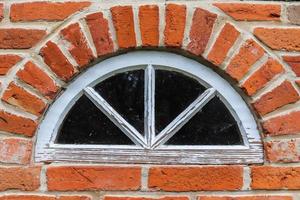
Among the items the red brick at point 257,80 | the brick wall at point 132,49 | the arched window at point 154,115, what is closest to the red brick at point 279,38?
the brick wall at point 132,49

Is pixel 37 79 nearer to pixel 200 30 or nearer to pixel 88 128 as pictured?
pixel 88 128

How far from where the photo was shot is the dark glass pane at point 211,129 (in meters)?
2.15

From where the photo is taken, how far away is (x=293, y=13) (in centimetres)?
217

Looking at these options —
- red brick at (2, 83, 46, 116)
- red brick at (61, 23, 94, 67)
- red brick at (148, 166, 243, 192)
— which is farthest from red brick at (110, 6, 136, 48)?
red brick at (148, 166, 243, 192)

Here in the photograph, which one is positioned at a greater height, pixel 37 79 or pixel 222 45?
pixel 222 45

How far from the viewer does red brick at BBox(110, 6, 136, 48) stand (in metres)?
2.11

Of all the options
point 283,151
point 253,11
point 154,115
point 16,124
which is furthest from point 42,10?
point 283,151

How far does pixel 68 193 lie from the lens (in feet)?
6.79

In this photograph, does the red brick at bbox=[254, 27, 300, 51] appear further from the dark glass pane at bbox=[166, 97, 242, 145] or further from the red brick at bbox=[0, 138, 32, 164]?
the red brick at bbox=[0, 138, 32, 164]

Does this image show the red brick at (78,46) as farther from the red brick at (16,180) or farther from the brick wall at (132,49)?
the red brick at (16,180)

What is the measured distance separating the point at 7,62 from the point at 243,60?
881 mm

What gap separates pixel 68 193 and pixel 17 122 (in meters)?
0.32

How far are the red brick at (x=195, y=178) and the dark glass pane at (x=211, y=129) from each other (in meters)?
0.11

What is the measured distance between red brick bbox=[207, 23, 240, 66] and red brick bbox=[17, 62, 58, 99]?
0.60m
